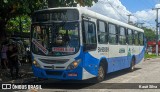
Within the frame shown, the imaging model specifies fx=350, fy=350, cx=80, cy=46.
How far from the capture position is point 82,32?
13.2 meters

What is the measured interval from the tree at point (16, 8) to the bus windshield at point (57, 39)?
4.85 ft

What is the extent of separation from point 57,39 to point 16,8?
3.65 m

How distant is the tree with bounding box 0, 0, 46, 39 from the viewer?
14.3 meters

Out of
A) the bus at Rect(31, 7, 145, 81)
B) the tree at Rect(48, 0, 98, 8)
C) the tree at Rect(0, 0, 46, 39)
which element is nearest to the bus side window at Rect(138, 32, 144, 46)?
the tree at Rect(48, 0, 98, 8)

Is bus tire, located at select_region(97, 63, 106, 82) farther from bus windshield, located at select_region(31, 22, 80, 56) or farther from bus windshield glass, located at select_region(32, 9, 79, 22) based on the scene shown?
bus windshield glass, located at select_region(32, 9, 79, 22)

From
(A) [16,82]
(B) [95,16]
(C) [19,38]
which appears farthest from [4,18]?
(C) [19,38]

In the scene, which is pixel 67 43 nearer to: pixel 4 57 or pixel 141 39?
pixel 4 57

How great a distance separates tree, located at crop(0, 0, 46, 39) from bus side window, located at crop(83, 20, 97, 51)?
2.88m

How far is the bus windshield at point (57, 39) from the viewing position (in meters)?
13.1

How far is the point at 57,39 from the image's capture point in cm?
1327

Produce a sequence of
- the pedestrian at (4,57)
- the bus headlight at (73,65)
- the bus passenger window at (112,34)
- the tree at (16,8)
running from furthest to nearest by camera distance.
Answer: the pedestrian at (4,57), the bus passenger window at (112,34), the tree at (16,8), the bus headlight at (73,65)

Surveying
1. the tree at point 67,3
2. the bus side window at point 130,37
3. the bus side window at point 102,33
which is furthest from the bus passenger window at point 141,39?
the bus side window at point 102,33

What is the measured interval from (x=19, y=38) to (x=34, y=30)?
49.7 ft

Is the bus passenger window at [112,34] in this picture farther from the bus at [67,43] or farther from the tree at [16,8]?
the tree at [16,8]
